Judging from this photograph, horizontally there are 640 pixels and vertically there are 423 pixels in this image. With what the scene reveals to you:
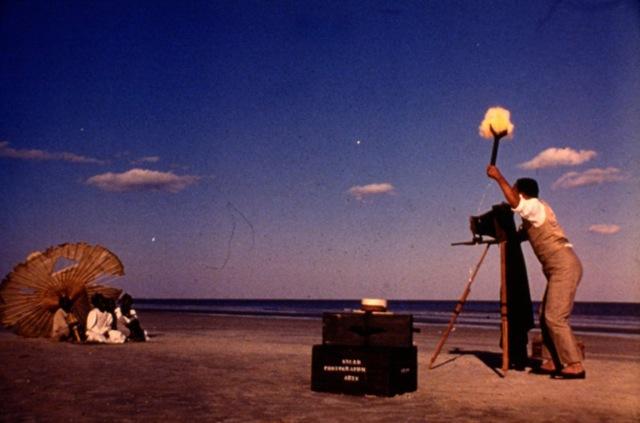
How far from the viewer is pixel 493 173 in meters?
7.83

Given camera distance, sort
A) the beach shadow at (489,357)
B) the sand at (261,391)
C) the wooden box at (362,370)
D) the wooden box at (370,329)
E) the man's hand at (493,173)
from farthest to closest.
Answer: the beach shadow at (489,357)
the man's hand at (493,173)
the wooden box at (370,329)
the wooden box at (362,370)
the sand at (261,391)

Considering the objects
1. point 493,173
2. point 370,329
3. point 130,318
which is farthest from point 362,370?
point 130,318

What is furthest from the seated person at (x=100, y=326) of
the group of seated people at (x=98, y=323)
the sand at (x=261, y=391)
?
the sand at (x=261, y=391)

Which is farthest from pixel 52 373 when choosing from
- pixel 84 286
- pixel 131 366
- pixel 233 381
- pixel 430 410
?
pixel 84 286

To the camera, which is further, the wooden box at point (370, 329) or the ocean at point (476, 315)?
the ocean at point (476, 315)

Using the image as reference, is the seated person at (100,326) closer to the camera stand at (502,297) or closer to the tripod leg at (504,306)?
the camera stand at (502,297)

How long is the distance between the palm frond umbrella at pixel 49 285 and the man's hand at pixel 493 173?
30.1 ft

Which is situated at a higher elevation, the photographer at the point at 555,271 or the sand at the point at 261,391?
the photographer at the point at 555,271

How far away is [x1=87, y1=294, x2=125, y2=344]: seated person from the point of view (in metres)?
12.8

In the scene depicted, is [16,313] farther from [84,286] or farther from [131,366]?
[131,366]

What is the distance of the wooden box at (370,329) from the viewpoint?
6.89m

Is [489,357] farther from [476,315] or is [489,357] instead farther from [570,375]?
[476,315]

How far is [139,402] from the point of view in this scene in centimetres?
596

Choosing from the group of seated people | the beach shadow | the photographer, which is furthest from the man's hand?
the group of seated people
